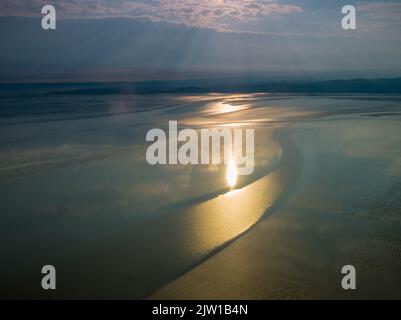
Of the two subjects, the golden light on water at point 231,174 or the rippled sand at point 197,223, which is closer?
the rippled sand at point 197,223

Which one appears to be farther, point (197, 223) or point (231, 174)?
point (231, 174)

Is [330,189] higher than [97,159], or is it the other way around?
[97,159]

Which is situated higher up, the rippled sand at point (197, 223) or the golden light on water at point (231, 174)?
the golden light on water at point (231, 174)

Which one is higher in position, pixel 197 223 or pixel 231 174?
pixel 231 174

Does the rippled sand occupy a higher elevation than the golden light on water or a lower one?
lower

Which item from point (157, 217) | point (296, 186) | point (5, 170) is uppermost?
point (5, 170)

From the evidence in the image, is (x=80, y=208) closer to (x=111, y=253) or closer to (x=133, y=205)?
(x=133, y=205)
